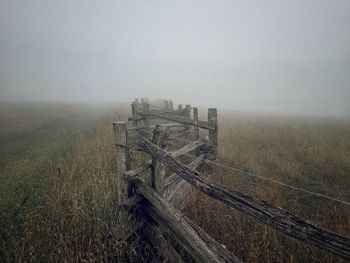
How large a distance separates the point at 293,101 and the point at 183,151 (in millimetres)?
90249

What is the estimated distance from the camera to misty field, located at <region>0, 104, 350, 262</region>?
292 cm

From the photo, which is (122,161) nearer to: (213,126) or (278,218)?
(278,218)

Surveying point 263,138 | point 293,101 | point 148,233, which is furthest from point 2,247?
point 293,101

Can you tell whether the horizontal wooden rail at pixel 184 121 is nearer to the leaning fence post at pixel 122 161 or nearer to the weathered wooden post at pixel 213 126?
the weathered wooden post at pixel 213 126

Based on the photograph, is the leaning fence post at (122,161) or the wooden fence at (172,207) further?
the leaning fence post at (122,161)

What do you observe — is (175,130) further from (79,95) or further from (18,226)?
(79,95)

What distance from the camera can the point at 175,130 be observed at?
8.34 m

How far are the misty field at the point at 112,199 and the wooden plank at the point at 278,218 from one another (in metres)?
1.43

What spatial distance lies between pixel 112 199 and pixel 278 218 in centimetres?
301

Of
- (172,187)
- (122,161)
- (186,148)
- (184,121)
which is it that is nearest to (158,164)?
(122,161)

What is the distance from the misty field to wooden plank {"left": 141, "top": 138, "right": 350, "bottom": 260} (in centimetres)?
143

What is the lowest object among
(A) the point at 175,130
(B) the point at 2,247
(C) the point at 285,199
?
(C) the point at 285,199

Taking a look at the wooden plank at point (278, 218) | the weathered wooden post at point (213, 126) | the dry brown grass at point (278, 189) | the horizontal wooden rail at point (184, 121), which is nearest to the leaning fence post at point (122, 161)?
the wooden plank at point (278, 218)

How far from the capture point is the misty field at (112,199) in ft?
9.59
